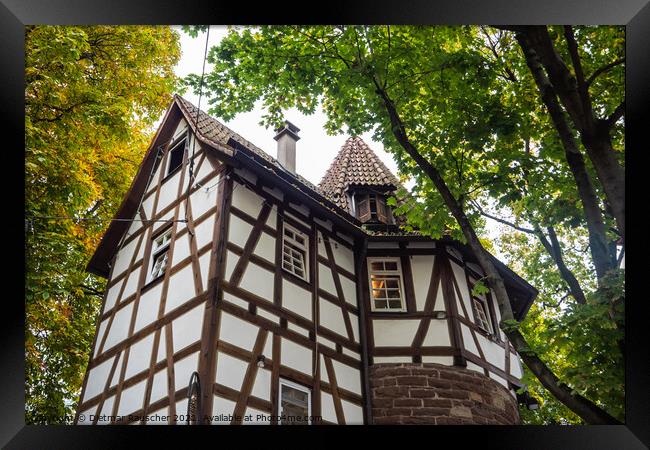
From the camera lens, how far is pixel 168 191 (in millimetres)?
11141

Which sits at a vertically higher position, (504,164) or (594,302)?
(504,164)

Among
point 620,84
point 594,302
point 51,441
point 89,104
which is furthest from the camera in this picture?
point 89,104

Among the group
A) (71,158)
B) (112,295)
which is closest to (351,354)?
(112,295)

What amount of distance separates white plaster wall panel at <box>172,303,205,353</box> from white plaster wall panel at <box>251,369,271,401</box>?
985 mm

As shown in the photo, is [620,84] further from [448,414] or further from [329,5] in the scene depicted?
[448,414]

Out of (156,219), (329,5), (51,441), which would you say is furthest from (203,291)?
(329,5)

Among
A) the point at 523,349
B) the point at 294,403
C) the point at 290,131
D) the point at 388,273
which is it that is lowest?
the point at 523,349

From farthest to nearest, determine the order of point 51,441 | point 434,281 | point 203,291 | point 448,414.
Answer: point 434,281
point 448,414
point 203,291
point 51,441

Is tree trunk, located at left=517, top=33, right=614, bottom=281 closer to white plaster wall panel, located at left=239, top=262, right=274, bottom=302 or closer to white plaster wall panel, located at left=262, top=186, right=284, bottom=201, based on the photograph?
white plaster wall panel, located at left=239, top=262, right=274, bottom=302

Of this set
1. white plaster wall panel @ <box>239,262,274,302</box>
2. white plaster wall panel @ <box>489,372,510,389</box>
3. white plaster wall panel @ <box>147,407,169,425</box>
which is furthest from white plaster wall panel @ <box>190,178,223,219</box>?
white plaster wall panel @ <box>489,372,510,389</box>

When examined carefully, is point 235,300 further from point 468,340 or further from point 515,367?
point 515,367

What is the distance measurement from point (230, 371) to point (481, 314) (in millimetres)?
6266

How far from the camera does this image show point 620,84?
6680 millimetres

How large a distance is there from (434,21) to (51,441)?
13.6 ft
